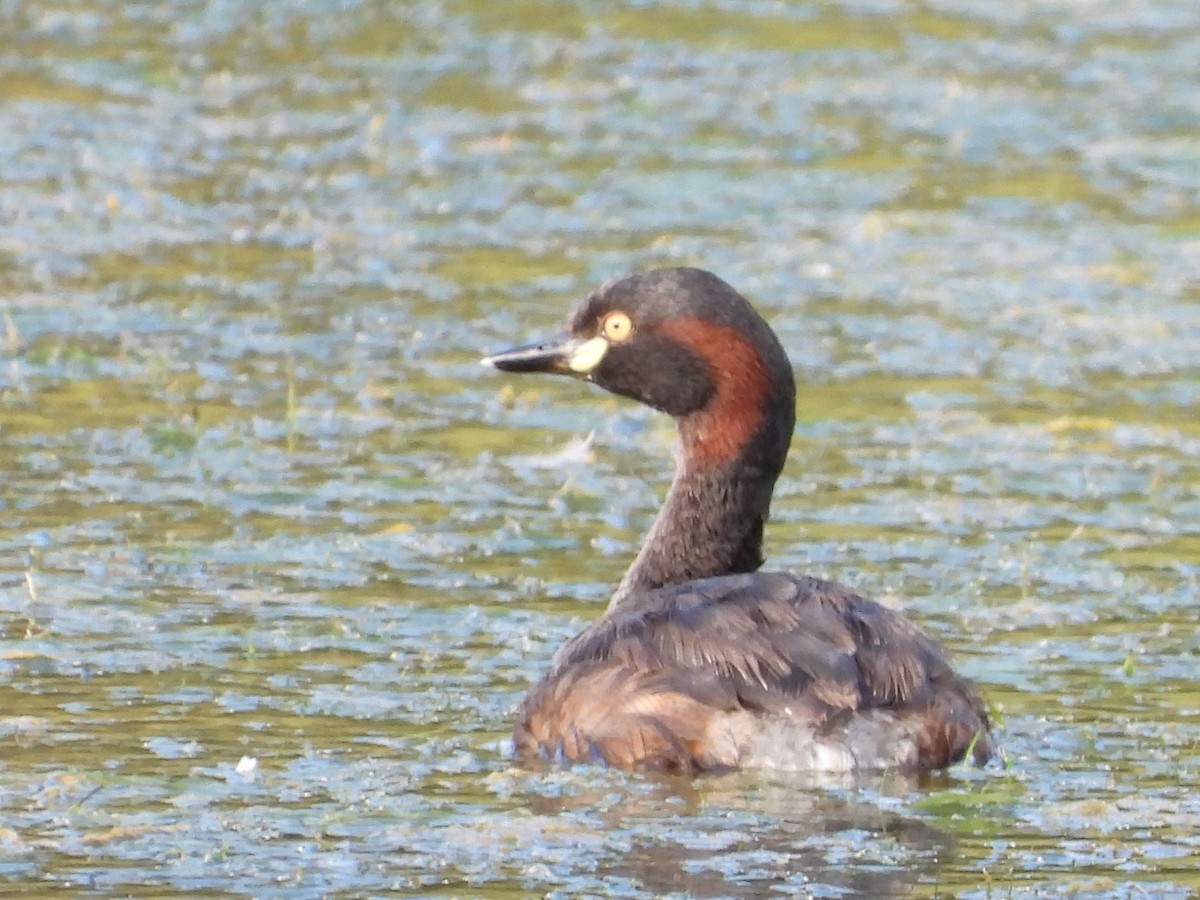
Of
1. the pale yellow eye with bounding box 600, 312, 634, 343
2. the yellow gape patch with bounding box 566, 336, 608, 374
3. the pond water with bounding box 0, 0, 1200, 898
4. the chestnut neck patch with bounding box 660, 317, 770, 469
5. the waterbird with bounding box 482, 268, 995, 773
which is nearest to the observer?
the pond water with bounding box 0, 0, 1200, 898

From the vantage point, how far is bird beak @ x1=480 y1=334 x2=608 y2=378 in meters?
9.62

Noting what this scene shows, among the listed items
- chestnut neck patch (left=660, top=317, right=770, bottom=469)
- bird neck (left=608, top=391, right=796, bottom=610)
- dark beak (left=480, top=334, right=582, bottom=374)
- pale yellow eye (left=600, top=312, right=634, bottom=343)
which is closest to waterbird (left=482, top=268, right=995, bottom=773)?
bird neck (left=608, top=391, right=796, bottom=610)

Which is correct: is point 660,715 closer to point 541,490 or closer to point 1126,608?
point 1126,608

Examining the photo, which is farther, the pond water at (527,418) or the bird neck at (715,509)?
the bird neck at (715,509)

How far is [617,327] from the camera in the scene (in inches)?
374

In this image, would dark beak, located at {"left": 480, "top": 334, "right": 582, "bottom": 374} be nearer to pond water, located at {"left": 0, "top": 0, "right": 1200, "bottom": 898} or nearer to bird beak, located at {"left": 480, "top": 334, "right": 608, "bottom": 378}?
bird beak, located at {"left": 480, "top": 334, "right": 608, "bottom": 378}

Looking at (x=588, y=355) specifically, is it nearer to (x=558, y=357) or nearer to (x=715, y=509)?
(x=558, y=357)

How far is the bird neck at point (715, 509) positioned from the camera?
9242 millimetres

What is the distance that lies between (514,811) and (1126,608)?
298 cm

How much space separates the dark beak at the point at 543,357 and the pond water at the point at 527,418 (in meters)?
0.70

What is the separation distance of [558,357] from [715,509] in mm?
796

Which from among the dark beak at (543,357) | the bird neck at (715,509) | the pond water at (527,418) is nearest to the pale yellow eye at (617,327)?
the dark beak at (543,357)

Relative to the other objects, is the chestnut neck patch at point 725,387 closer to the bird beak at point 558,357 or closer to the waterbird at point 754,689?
the bird beak at point 558,357

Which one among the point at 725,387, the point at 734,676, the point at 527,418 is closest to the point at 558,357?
the point at 725,387
